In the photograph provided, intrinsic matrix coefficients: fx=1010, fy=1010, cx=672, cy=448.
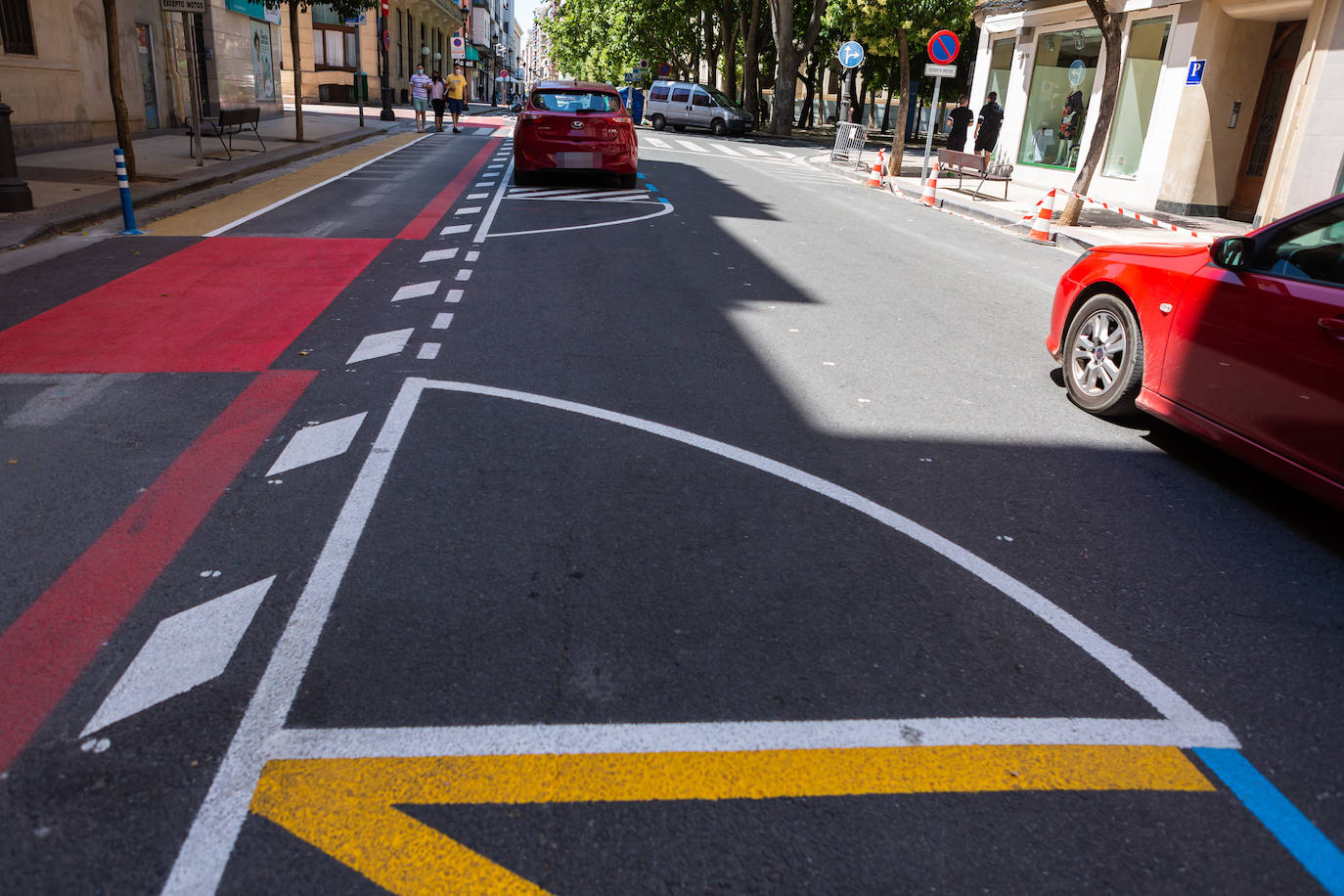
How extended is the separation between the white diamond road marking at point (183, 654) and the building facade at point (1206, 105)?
15.9 metres

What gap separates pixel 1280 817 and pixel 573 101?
15.3 meters

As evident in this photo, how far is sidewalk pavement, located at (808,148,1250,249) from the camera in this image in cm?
1509

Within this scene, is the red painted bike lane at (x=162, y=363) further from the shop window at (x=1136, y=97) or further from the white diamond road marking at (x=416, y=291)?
the shop window at (x=1136, y=97)

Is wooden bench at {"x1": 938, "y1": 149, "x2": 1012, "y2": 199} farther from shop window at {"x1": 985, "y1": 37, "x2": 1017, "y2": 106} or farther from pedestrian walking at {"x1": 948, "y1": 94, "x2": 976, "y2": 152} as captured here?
Answer: shop window at {"x1": 985, "y1": 37, "x2": 1017, "y2": 106}

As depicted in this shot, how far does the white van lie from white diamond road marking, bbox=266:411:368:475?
3729cm

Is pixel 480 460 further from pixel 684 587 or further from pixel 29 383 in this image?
pixel 29 383

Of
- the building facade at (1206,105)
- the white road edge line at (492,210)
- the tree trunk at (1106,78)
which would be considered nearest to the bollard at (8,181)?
the white road edge line at (492,210)

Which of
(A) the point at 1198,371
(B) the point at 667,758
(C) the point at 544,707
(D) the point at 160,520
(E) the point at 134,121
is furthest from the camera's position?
(E) the point at 134,121

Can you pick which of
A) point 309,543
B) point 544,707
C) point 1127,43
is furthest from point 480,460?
point 1127,43

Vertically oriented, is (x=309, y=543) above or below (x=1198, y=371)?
below

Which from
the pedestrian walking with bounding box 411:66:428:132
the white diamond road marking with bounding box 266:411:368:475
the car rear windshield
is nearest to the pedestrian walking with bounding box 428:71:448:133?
the pedestrian walking with bounding box 411:66:428:132

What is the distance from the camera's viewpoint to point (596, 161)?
15.9 m

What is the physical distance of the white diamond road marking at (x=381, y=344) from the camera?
6301 mm

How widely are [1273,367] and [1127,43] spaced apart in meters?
19.5
